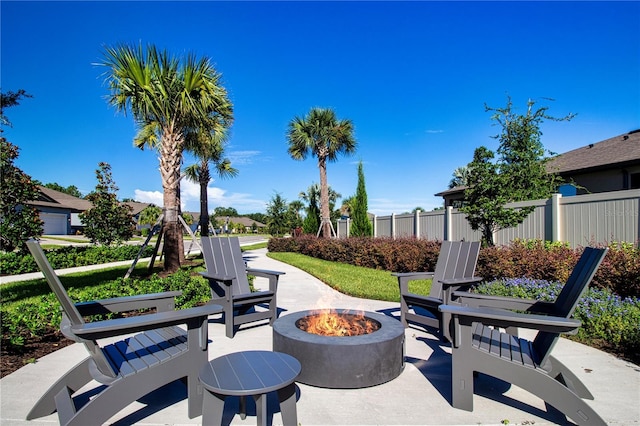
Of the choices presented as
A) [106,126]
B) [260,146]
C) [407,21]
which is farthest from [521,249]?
[260,146]

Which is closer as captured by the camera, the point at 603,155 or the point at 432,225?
the point at 432,225

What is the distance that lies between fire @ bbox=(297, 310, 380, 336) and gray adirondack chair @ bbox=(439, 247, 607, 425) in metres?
0.98

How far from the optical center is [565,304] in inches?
108

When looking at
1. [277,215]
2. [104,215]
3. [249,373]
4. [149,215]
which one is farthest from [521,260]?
[149,215]

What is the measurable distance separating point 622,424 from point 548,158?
10.3m

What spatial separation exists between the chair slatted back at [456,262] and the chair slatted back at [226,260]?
9.28 ft

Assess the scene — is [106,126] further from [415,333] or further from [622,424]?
[622,424]

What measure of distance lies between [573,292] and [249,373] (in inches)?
99.7

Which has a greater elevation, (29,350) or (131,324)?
(131,324)

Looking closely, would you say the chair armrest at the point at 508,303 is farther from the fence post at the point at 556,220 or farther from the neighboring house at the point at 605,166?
the neighboring house at the point at 605,166

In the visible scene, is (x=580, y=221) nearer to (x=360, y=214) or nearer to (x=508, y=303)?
(x=508, y=303)

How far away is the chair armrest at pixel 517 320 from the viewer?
2326 millimetres

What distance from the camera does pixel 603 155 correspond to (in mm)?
13867

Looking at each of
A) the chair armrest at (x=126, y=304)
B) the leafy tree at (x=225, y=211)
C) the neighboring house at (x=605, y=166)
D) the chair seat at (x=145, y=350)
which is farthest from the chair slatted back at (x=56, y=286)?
the leafy tree at (x=225, y=211)
